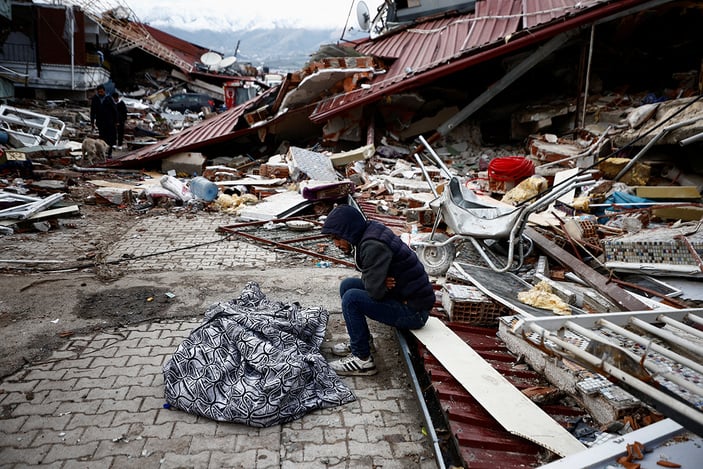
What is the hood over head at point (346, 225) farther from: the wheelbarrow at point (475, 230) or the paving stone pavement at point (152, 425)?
the wheelbarrow at point (475, 230)

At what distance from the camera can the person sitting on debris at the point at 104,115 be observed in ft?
40.7

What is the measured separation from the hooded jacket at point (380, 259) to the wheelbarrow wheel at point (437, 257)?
6.26 feet

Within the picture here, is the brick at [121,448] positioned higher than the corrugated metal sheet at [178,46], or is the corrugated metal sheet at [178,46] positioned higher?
the corrugated metal sheet at [178,46]

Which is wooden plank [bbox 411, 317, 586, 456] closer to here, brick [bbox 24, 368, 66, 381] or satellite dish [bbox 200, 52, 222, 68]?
brick [bbox 24, 368, 66, 381]

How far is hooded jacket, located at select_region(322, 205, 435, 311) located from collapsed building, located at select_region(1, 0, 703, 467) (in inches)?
16.2

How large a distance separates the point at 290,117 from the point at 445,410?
1020 centimetres

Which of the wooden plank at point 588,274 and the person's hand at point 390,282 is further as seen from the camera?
the wooden plank at point 588,274

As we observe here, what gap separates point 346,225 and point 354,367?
3.75 feet

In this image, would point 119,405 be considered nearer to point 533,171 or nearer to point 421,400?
point 421,400

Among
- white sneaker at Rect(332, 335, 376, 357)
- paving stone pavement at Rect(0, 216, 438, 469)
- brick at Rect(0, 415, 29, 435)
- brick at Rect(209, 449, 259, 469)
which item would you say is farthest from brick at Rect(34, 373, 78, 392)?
white sneaker at Rect(332, 335, 376, 357)

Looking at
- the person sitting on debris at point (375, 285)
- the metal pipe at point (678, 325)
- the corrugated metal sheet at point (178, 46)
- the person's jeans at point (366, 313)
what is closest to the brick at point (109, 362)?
the person sitting on debris at point (375, 285)

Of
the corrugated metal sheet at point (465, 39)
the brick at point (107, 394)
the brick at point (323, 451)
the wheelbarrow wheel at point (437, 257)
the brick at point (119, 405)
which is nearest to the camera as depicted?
the brick at point (323, 451)

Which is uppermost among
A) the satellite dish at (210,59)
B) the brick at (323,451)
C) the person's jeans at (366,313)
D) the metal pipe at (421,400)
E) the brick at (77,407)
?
the satellite dish at (210,59)

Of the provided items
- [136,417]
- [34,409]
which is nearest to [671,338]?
[136,417]
